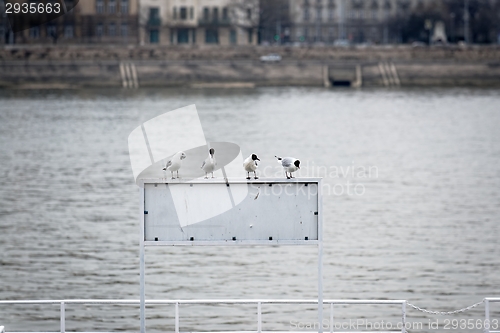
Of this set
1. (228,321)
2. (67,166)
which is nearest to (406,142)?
(67,166)

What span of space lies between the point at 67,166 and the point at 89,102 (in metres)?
30.0

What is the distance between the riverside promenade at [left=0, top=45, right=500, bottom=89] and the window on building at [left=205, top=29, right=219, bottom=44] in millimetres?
9684

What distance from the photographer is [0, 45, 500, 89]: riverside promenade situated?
83.9 metres

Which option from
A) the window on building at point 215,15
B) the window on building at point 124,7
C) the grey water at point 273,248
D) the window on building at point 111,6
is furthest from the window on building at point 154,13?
the grey water at point 273,248

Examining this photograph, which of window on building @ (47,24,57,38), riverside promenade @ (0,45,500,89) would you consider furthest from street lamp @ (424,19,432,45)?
window on building @ (47,24,57,38)

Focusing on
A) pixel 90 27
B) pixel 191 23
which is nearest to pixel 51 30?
pixel 90 27

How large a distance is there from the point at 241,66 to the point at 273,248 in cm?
5875

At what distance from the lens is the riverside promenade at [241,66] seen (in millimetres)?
83875

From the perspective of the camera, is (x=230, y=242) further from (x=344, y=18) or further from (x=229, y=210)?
(x=344, y=18)

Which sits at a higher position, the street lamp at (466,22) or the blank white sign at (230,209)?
the street lamp at (466,22)

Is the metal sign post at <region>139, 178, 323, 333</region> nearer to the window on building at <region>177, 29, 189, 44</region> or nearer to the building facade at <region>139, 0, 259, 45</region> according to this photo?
the building facade at <region>139, 0, 259, 45</region>

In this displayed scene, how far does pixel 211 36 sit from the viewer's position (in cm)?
9800

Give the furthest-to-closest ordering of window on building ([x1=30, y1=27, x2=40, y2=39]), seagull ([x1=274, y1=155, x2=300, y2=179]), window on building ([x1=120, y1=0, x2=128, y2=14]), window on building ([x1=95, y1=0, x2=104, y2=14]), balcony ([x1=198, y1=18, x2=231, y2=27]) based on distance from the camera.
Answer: balcony ([x1=198, y1=18, x2=231, y2=27]) < window on building ([x1=120, y1=0, x2=128, y2=14]) < window on building ([x1=95, y1=0, x2=104, y2=14]) < window on building ([x1=30, y1=27, x2=40, y2=39]) < seagull ([x1=274, y1=155, x2=300, y2=179])

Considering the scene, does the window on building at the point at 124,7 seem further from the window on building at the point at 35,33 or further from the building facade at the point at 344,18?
the building facade at the point at 344,18
